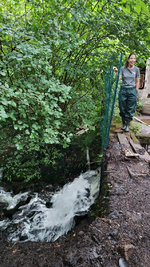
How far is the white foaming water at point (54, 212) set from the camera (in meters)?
3.02

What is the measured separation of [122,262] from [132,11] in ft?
10.8

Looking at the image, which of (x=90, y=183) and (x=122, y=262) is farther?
(x=90, y=183)

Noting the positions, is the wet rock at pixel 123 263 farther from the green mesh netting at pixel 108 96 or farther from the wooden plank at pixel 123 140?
the wooden plank at pixel 123 140

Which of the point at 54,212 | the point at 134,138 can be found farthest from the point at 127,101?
the point at 54,212

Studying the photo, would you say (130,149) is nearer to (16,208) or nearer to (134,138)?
(134,138)

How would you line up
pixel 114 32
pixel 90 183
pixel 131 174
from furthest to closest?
pixel 90 183 → pixel 131 174 → pixel 114 32

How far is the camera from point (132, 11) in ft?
8.80

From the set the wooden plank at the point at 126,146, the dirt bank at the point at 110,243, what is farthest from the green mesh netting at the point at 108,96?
the dirt bank at the point at 110,243

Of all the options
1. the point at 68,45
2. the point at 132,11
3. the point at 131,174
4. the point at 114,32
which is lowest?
the point at 131,174

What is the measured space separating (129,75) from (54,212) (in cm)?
373

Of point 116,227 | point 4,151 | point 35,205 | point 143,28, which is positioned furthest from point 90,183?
point 143,28

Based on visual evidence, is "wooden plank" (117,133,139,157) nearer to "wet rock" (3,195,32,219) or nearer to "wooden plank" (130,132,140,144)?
"wooden plank" (130,132,140,144)

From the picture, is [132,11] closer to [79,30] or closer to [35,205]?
[79,30]

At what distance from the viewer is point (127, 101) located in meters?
4.76
